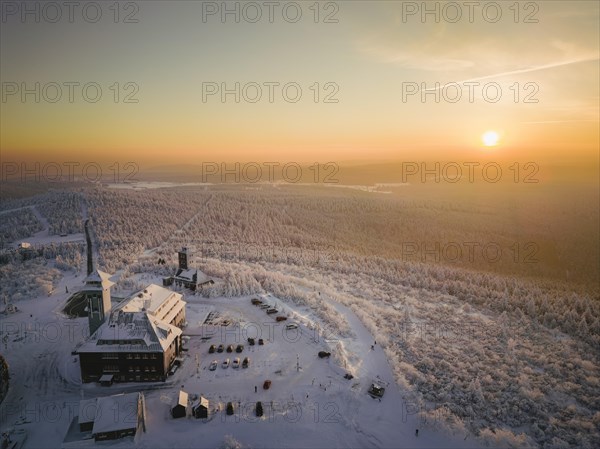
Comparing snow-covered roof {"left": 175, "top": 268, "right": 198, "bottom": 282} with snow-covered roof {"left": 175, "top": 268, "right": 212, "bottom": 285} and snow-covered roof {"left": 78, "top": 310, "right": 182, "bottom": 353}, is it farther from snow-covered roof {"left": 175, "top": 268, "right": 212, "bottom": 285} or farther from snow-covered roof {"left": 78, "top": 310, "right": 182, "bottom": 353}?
snow-covered roof {"left": 78, "top": 310, "right": 182, "bottom": 353}

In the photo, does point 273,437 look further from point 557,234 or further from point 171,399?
point 557,234

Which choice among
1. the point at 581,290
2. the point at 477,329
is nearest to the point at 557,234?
the point at 581,290

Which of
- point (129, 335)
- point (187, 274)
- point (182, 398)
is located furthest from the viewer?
point (187, 274)

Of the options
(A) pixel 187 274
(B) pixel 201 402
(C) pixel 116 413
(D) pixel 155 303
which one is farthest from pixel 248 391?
(A) pixel 187 274

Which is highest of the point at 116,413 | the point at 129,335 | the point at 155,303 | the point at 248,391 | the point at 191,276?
the point at 155,303

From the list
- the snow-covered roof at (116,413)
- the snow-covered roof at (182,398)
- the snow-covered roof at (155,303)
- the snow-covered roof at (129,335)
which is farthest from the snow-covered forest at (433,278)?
the snow-covered roof at (116,413)

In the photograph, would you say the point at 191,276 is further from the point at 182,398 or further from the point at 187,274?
the point at 182,398
